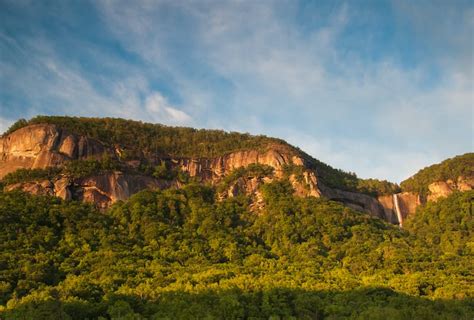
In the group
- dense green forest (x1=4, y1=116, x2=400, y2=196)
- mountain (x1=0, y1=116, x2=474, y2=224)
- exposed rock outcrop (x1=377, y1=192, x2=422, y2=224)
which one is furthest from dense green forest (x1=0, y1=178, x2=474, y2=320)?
dense green forest (x1=4, y1=116, x2=400, y2=196)

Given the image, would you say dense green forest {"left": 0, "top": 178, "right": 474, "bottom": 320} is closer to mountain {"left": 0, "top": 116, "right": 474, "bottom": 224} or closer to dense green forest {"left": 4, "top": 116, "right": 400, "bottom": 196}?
mountain {"left": 0, "top": 116, "right": 474, "bottom": 224}

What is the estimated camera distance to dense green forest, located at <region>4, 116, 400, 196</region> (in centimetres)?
11819

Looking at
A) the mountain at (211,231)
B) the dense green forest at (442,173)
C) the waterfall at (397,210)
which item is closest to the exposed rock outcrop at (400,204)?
the waterfall at (397,210)

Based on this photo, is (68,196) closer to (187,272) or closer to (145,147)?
(145,147)

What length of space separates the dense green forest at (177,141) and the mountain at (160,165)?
0.23 m

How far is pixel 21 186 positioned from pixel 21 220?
1695 cm

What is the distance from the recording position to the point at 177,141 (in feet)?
428

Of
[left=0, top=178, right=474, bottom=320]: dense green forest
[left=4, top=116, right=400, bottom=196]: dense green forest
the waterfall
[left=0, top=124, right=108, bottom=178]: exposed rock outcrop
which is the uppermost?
[left=4, top=116, right=400, bottom=196]: dense green forest

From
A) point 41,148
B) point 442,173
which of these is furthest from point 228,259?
point 442,173

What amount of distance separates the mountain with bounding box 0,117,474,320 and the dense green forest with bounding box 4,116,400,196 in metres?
0.38

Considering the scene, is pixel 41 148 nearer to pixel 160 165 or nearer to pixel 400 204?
pixel 160 165

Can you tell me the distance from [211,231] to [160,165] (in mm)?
29873

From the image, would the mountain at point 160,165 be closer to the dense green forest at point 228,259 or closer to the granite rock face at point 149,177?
the granite rock face at point 149,177

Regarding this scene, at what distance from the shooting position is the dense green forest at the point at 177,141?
118188mm
